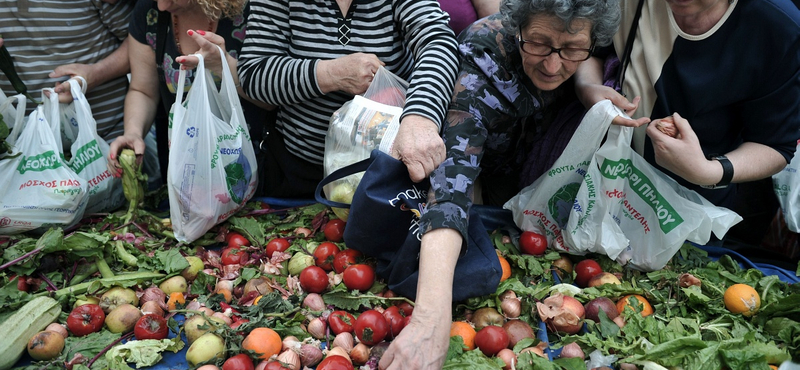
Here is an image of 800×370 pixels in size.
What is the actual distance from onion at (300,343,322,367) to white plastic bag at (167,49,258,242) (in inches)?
32.6

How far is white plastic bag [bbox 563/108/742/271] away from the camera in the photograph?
1.96 meters

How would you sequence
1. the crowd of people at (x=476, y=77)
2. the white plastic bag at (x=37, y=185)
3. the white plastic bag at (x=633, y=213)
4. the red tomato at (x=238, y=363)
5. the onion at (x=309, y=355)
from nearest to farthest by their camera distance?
1. the red tomato at (x=238, y=363)
2. the onion at (x=309, y=355)
3. the crowd of people at (x=476, y=77)
4. the white plastic bag at (x=633, y=213)
5. the white plastic bag at (x=37, y=185)

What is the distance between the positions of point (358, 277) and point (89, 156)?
4.72 feet

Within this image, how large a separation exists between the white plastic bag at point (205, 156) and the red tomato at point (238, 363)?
0.80m

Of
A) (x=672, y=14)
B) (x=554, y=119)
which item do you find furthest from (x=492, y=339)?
(x=672, y=14)

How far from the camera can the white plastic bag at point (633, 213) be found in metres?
1.96

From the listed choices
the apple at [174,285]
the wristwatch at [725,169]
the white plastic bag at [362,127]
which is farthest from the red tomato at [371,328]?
the wristwatch at [725,169]

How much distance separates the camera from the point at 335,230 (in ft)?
7.09

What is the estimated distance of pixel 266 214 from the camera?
8.19 feet

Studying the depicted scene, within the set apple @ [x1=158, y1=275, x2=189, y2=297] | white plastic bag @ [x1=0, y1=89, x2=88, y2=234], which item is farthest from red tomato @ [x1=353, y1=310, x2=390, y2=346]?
white plastic bag @ [x1=0, y1=89, x2=88, y2=234]

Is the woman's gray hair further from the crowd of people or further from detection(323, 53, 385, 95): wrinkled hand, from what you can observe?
detection(323, 53, 385, 95): wrinkled hand

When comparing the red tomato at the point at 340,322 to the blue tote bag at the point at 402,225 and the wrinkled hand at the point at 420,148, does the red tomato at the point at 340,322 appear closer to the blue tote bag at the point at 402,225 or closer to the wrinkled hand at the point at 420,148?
the blue tote bag at the point at 402,225

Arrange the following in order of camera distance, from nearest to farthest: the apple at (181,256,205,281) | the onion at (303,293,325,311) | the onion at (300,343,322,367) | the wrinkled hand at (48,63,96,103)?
the onion at (300,343,322,367) → the onion at (303,293,325,311) → the apple at (181,256,205,281) → the wrinkled hand at (48,63,96,103)

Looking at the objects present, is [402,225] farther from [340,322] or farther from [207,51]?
[207,51]
